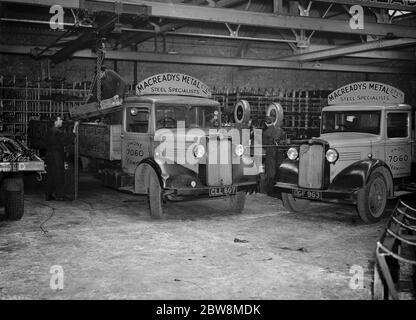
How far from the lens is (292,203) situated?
25.2 feet

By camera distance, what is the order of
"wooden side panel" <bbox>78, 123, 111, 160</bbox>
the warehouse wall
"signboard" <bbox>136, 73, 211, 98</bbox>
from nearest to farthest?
"wooden side panel" <bbox>78, 123, 111, 160</bbox> → "signboard" <bbox>136, 73, 211, 98</bbox> → the warehouse wall

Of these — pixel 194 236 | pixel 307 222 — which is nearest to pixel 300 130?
pixel 307 222

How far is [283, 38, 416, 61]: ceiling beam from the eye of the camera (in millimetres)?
11115

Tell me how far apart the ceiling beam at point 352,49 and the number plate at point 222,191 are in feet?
20.8

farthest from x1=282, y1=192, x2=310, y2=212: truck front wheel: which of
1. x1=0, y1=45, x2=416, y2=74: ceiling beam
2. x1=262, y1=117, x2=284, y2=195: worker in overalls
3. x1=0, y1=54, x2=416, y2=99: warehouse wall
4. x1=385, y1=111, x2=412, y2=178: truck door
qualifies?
x1=0, y1=54, x2=416, y2=99: warehouse wall

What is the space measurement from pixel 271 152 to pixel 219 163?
266cm

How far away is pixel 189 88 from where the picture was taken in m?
14.6

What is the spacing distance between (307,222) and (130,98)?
12.3 feet

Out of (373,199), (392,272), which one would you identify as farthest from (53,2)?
(392,272)

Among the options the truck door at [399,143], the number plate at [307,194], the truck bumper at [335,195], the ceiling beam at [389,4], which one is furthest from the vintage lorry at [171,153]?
the ceiling beam at [389,4]

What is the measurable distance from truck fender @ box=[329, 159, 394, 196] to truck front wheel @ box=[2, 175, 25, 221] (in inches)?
182

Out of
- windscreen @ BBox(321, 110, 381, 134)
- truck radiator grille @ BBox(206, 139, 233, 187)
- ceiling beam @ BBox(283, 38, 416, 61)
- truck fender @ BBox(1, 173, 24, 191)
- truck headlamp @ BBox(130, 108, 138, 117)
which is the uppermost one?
ceiling beam @ BBox(283, 38, 416, 61)

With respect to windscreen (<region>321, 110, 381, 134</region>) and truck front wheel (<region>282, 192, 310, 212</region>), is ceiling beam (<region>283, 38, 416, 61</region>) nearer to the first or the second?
windscreen (<region>321, 110, 381, 134</region>)

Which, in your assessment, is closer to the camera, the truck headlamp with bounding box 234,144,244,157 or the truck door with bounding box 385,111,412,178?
the truck headlamp with bounding box 234,144,244,157
